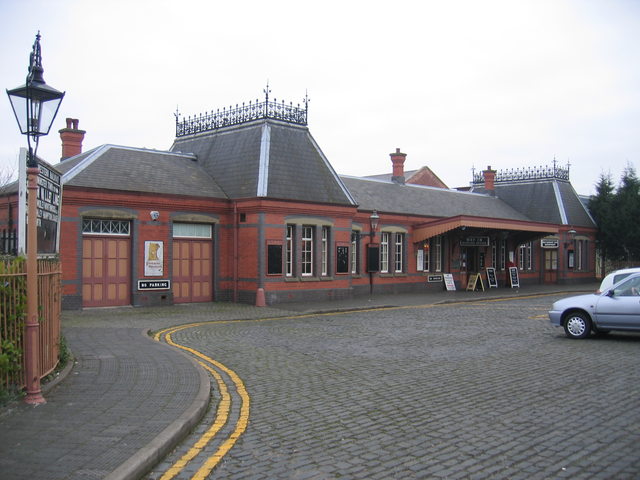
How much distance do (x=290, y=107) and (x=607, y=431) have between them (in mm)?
22160

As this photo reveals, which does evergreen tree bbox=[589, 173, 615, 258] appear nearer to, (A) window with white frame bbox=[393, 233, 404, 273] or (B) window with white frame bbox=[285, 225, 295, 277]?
(A) window with white frame bbox=[393, 233, 404, 273]

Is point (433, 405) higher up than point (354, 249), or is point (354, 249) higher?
point (354, 249)

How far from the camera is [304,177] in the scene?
25922 millimetres

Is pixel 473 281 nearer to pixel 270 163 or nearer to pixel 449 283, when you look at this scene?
pixel 449 283

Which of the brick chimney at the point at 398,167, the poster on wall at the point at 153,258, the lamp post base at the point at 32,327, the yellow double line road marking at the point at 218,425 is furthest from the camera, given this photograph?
the brick chimney at the point at 398,167

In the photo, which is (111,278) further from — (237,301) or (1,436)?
(1,436)

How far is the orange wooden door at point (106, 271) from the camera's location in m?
21.3

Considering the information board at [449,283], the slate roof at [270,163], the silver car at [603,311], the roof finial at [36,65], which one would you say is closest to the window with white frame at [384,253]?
the information board at [449,283]

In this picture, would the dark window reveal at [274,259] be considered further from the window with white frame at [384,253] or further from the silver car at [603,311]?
the silver car at [603,311]

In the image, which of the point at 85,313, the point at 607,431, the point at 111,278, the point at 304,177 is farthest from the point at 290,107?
the point at 607,431

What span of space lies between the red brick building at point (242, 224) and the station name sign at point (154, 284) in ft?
0.16

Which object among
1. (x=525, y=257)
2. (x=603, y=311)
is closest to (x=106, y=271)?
(x=603, y=311)

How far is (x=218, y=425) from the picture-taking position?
734 cm

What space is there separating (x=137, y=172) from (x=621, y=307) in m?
16.9
